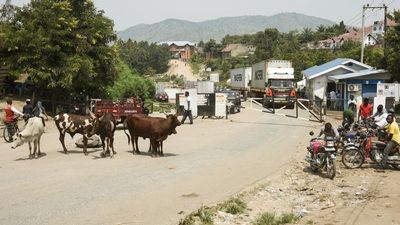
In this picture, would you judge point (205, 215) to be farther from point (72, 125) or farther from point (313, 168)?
point (72, 125)

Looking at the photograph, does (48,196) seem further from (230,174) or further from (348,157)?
(348,157)

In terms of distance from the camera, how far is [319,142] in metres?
14.1

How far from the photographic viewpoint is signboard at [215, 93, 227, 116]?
104 ft

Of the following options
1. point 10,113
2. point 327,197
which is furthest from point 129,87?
point 327,197

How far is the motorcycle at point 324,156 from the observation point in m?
13.4

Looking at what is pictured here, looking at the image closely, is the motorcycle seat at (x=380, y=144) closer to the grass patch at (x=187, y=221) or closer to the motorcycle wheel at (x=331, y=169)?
the motorcycle wheel at (x=331, y=169)

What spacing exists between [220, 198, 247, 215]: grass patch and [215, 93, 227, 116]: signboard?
2127 centimetres

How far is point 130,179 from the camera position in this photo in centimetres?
1277

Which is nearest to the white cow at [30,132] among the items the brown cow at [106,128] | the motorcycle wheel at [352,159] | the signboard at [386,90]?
the brown cow at [106,128]

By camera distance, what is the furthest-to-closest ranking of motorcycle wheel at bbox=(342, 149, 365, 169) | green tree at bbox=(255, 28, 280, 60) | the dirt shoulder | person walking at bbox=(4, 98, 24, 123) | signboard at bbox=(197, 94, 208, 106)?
green tree at bbox=(255, 28, 280, 60), signboard at bbox=(197, 94, 208, 106), person walking at bbox=(4, 98, 24, 123), motorcycle wheel at bbox=(342, 149, 365, 169), the dirt shoulder

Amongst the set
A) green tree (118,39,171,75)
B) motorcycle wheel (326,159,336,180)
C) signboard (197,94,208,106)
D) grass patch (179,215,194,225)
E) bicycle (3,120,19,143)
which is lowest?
grass patch (179,215,194,225)

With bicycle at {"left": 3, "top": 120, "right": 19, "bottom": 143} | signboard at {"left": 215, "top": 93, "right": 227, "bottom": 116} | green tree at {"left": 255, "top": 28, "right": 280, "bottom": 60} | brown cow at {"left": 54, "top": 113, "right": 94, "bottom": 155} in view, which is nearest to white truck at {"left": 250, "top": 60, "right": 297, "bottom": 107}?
signboard at {"left": 215, "top": 93, "right": 227, "bottom": 116}

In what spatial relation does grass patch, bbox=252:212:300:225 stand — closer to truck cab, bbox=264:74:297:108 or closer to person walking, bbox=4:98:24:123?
person walking, bbox=4:98:24:123

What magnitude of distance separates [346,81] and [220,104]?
42.7 feet
